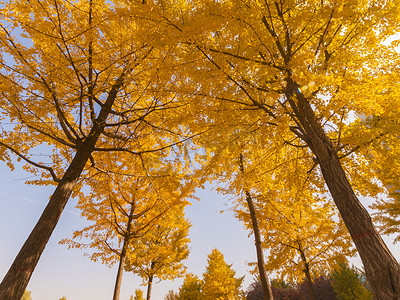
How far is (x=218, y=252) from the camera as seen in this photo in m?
15.3

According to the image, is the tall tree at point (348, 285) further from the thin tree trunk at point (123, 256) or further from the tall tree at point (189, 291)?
the thin tree trunk at point (123, 256)

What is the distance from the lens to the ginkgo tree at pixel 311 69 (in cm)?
285

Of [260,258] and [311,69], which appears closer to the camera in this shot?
[311,69]

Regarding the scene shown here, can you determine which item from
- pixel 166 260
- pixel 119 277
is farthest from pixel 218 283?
pixel 119 277

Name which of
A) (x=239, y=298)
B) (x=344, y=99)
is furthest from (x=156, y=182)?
(x=239, y=298)

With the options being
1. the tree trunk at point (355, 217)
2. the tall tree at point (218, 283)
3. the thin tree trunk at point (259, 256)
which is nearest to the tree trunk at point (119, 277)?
the thin tree trunk at point (259, 256)

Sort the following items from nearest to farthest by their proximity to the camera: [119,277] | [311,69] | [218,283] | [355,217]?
[355,217], [311,69], [119,277], [218,283]

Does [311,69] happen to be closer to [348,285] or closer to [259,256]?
[259,256]

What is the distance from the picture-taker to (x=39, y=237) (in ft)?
10.4

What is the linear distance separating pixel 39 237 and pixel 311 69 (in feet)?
16.6

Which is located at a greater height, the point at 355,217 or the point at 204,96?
the point at 204,96

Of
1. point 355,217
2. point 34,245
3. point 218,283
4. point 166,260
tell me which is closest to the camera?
point 355,217

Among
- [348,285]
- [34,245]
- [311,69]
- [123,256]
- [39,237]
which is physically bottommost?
[34,245]

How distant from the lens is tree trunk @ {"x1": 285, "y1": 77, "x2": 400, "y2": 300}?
241 centimetres
